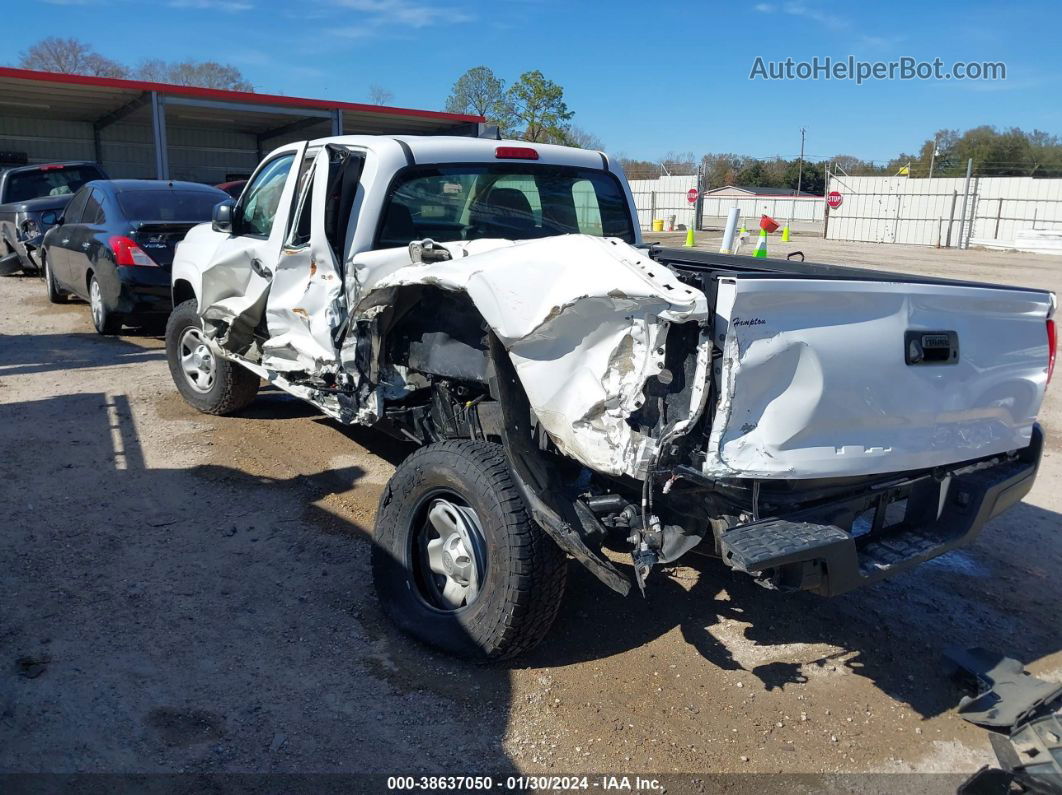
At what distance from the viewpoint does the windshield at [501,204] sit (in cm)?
454

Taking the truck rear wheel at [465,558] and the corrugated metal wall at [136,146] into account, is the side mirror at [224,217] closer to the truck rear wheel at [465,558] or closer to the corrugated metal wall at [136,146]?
the truck rear wheel at [465,558]

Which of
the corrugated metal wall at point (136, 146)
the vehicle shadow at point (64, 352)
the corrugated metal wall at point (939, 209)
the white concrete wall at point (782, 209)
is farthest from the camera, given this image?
the white concrete wall at point (782, 209)

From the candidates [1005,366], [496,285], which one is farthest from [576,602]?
[1005,366]

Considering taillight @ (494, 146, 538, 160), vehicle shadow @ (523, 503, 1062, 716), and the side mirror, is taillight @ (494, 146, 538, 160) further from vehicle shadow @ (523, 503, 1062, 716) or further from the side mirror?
vehicle shadow @ (523, 503, 1062, 716)

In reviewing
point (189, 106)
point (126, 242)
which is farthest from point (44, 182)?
point (189, 106)

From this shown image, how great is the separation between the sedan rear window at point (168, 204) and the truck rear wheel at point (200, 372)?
285 cm

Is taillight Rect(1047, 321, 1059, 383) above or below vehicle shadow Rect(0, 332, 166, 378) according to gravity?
above

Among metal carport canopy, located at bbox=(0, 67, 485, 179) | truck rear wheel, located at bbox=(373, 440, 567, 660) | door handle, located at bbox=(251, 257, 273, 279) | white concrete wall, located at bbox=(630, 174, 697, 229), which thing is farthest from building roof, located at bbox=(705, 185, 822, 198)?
truck rear wheel, located at bbox=(373, 440, 567, 660)

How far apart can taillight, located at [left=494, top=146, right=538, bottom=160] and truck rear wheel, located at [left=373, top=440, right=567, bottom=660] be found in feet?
6.42

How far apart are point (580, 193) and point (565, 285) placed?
2.40 m

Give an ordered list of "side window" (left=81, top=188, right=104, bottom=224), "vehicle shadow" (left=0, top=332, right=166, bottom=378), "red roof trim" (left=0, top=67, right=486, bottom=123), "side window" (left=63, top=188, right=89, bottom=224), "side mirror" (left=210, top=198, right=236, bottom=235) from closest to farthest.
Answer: "side mirror" (left=210, top=198, right=236, bottom=235) → "vehicle shadow" (left=0, top=332, right=166, bottom=378) → "side window" (left=81, top=188, right=104, bottom=224) → "side window" (left=63, top=188, right=89, bottom=224) → "red roof trim" (left=0, top=67, right=486, bottom=123)

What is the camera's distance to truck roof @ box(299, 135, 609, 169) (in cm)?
456

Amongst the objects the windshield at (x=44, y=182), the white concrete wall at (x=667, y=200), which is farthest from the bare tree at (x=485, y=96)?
the windshield at (x=44, y=182)

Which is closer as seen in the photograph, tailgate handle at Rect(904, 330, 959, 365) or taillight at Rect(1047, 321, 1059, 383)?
tailgate handle at Rect(904, 330, 959, 365)
